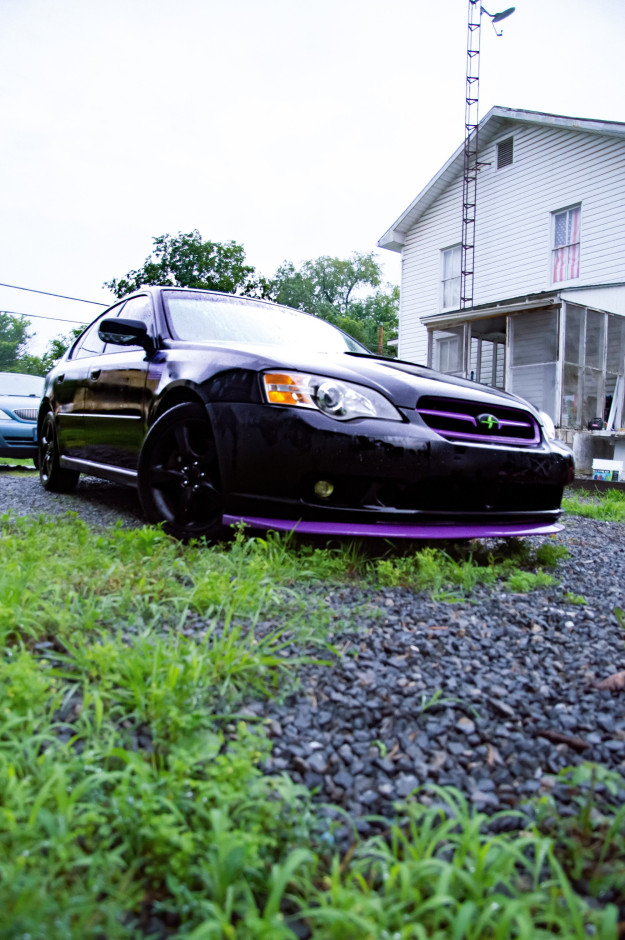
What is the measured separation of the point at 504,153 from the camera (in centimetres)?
1477

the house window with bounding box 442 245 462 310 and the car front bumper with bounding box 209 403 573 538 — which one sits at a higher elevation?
the house window with bounding box 442 245 462 310

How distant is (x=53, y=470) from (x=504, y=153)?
534 inches

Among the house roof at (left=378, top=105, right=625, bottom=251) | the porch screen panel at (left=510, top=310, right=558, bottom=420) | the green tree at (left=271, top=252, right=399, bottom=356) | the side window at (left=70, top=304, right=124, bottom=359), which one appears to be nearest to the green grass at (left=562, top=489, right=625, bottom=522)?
the side window at (left=70, top=304, right=124, bottom=359)

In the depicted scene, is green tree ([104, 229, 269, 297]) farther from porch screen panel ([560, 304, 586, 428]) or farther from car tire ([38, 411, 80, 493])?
car tire ([38, 411, 80, 493])

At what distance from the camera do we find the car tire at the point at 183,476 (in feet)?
10.0

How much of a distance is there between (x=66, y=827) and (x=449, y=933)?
65cm

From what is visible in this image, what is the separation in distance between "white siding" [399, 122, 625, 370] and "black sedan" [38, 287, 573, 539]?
1073 centimetres

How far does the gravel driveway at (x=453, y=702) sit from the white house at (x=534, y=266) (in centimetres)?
967

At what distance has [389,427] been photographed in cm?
280

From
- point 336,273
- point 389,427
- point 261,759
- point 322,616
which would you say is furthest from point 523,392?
point 336,273

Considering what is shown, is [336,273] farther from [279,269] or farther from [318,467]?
[318,467]

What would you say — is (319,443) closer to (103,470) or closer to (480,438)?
(480,438)

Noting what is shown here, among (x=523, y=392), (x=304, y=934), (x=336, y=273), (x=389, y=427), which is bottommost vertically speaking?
(x=304, y=934)

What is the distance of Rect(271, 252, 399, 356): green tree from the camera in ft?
178
